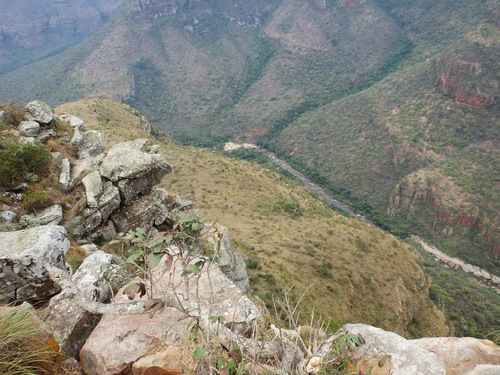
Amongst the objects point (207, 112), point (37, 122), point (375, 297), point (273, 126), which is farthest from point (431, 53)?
point (37, 122)

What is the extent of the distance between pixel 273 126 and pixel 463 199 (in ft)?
201

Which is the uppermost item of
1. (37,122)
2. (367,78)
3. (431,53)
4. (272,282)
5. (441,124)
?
(431,53)

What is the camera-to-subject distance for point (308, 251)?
25672mm

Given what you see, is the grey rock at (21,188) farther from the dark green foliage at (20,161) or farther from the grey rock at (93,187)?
the grey rock at (93,187)

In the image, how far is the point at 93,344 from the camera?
5.23 m

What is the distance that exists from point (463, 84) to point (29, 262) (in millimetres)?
96068

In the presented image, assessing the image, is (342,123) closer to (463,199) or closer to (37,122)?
(463,199)

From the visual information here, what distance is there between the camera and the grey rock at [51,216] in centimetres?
988

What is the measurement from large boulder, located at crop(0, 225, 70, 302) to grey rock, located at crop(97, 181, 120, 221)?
16.0 feet

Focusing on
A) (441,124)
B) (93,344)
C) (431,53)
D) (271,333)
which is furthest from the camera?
(431,53)

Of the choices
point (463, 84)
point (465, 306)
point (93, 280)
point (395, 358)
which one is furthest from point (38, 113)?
point (463, 84)

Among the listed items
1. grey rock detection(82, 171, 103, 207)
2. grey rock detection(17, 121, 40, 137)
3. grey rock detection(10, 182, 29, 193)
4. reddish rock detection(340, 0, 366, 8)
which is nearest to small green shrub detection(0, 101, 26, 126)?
grey rock detection(17, 121, 40, 137)

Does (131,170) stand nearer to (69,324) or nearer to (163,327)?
(69,324)

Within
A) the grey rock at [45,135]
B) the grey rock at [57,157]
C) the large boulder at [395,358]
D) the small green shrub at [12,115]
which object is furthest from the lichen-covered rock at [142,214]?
the large boulder at [395,358]
